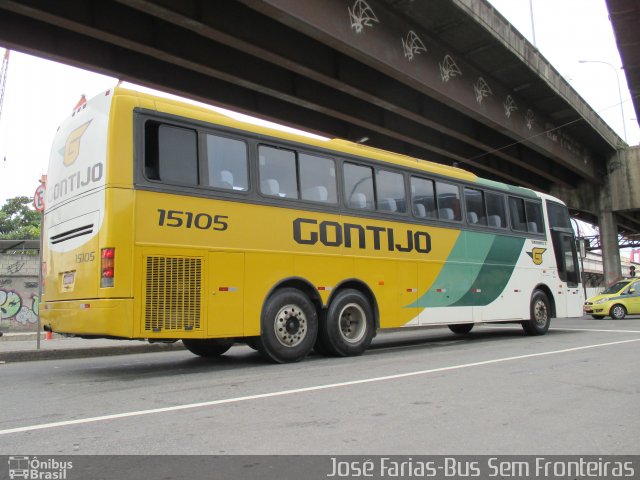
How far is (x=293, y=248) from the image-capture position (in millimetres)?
8375

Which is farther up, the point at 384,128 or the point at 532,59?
the point at 532,59

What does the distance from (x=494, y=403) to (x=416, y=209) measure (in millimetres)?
5581

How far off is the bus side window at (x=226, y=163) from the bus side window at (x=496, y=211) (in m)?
6.52

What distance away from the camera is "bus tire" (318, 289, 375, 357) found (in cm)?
872

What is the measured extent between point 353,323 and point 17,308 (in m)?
16.4

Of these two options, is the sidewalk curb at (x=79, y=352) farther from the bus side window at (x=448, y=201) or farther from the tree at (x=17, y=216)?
the tree at (x=17, y=216)

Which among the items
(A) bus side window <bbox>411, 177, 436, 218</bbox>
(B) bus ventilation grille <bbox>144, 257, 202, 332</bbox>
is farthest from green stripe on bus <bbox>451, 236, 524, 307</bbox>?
(B) bus ventilation grille <bbox>144, 257, 202, 332</bbox>

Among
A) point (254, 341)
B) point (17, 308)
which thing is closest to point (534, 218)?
point (254, 341)

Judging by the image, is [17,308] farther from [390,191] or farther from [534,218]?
[534,218]

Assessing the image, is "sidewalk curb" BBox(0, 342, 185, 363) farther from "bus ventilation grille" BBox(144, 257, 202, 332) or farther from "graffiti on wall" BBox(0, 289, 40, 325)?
"graffiti on wall" BBox(0, 289, 40, 325)

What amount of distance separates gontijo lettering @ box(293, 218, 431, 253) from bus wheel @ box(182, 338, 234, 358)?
209 centimetres

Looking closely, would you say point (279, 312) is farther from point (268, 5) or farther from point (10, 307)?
point (10, 307)

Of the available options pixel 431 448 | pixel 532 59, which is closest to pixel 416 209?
pixel 431 448

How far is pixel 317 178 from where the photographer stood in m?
8.91
